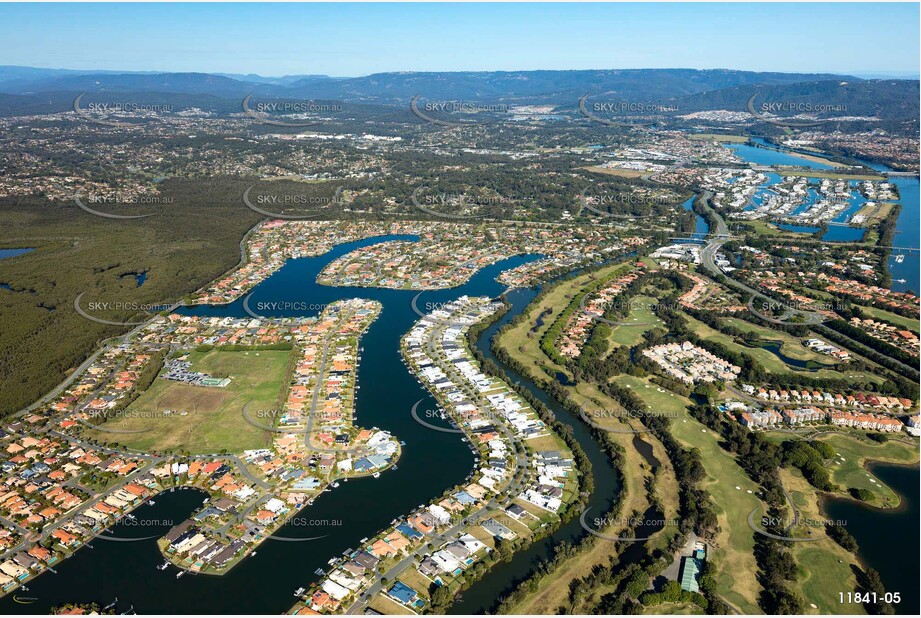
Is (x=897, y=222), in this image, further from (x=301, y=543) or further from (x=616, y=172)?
(x=301, y=543)

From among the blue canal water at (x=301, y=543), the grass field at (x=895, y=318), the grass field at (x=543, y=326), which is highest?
the grass field at (x=895, y=318)

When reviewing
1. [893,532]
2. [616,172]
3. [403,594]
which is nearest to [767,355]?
[893,532]

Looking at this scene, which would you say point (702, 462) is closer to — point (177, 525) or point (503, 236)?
point (177, 525)

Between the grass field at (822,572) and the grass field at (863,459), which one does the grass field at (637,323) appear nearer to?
the grass field at (863,459)

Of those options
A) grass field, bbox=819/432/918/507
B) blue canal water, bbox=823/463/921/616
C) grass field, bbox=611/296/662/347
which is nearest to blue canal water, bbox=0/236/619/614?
blue canal water, bbox=823/463/921/616

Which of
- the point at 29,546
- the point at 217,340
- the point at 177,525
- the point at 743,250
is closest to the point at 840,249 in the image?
the point at 743,250

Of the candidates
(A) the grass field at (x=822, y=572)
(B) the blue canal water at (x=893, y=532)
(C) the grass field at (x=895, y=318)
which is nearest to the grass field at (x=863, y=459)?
(B) the blue canal water at (x=893, y=532)
